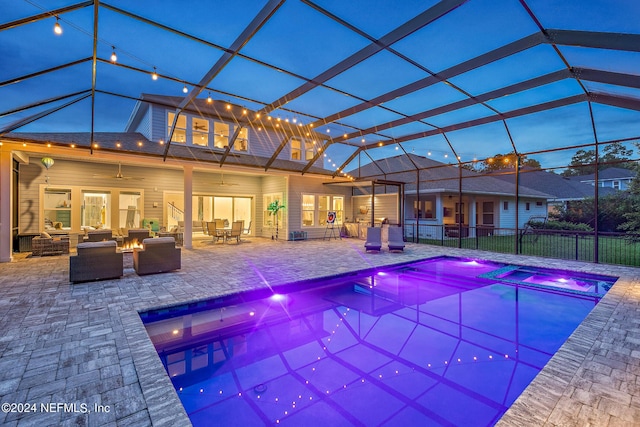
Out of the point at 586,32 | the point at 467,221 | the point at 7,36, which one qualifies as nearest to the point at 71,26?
the point at 7,36

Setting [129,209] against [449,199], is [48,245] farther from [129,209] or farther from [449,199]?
[449,199]

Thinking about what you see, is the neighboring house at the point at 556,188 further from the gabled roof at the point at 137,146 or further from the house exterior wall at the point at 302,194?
the gabled roof at the point at 137,146

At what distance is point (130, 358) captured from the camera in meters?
2.90

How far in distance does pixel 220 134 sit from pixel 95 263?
7.99 metres

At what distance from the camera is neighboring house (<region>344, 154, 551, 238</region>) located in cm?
1591

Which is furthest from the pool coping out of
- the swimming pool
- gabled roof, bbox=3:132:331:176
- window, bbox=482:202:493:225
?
window, bbox=482:202:493:225

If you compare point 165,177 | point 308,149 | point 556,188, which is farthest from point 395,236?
point 556,188

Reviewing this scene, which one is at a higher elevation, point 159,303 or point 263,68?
point 263,68

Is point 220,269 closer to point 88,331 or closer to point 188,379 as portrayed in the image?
point 88,331

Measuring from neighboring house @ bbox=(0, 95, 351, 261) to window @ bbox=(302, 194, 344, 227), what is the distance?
51 mm

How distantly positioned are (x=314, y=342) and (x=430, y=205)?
16129mm

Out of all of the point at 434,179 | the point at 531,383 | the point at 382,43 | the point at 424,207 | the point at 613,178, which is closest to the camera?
the point at 531,383

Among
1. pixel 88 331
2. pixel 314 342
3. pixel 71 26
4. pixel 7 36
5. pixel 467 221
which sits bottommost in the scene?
pixel 314 342

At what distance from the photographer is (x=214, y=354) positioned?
3.58 meters
